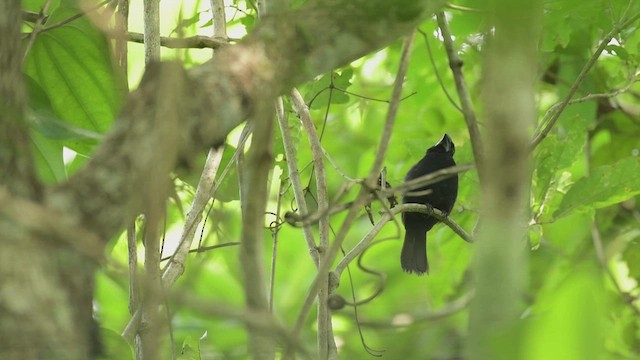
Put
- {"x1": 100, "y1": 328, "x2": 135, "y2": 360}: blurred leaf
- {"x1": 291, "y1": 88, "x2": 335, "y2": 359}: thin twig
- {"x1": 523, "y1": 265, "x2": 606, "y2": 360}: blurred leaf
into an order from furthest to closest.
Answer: {"x1": 291, "y1": 88, "x2": 335, "y2": 359}: thin twig → {"x1": 100, "y1": 328, "x2": 135, "y2": 360}: blurred leaf → {"x1": 523, "y1": 265, "x2": 606, "y2": 360}: blurred leaf

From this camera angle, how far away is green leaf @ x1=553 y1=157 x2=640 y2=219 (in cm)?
296

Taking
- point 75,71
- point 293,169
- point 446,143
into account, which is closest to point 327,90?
point 293,169

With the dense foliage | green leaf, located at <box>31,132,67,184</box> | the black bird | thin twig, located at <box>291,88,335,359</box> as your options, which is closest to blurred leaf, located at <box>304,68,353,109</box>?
the dense foliage

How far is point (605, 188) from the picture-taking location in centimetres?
299

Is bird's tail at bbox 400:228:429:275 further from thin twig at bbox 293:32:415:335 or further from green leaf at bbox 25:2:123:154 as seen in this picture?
Result: thin twig at bbox 293:32:415:335

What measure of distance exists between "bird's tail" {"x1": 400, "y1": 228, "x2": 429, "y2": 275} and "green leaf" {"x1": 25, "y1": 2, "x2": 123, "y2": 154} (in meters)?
2.28

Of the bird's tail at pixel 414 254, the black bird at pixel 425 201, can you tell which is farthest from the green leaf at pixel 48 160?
the bird's tail at pixel 414 254

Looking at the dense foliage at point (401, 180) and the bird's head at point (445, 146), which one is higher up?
→ the bird's head at point (445, 146)

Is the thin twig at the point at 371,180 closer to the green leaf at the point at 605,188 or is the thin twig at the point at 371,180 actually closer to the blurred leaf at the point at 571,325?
the blurred leaf at the point at 571,325

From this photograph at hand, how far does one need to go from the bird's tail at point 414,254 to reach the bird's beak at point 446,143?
0.45 m

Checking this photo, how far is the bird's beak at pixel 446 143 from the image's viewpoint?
464 cm

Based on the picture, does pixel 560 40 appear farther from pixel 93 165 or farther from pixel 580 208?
pixel 93 165

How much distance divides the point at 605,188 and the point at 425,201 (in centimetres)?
198

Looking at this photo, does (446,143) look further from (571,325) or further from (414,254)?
(571,325)
